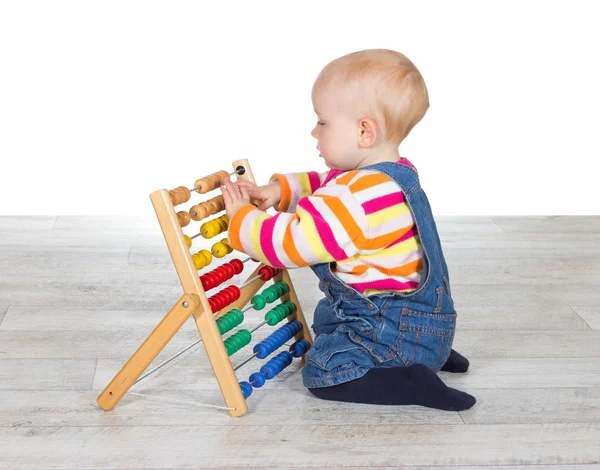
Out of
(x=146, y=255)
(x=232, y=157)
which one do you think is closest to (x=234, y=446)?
(x=146, y=255)

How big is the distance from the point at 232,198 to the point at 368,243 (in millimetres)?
313

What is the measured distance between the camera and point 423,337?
6.64 ft

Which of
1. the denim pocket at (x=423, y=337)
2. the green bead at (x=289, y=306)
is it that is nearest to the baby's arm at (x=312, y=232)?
the denim pocket at (x=423, y=337)

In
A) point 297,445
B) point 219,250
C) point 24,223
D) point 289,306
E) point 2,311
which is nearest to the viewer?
point 297,445

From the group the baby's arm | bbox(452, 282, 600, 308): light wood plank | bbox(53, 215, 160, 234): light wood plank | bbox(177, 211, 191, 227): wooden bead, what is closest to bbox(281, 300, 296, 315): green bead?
the baby's arm

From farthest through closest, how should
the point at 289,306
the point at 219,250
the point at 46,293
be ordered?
the point at 46,293, the point at 289,306, the point at 219,250

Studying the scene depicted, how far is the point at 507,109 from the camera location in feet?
15.6

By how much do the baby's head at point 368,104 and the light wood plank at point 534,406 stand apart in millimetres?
585

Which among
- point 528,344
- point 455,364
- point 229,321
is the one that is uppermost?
point 229,321

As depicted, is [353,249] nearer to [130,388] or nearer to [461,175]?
[130,388]

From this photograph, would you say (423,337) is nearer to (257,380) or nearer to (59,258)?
(257,380)

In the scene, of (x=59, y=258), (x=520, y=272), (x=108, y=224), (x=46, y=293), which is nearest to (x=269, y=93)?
(x=108, y=224)

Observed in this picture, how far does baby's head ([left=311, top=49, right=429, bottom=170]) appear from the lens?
192 cm

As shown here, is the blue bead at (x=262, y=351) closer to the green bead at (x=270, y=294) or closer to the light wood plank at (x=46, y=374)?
the green bead at (x=270, y=294)
